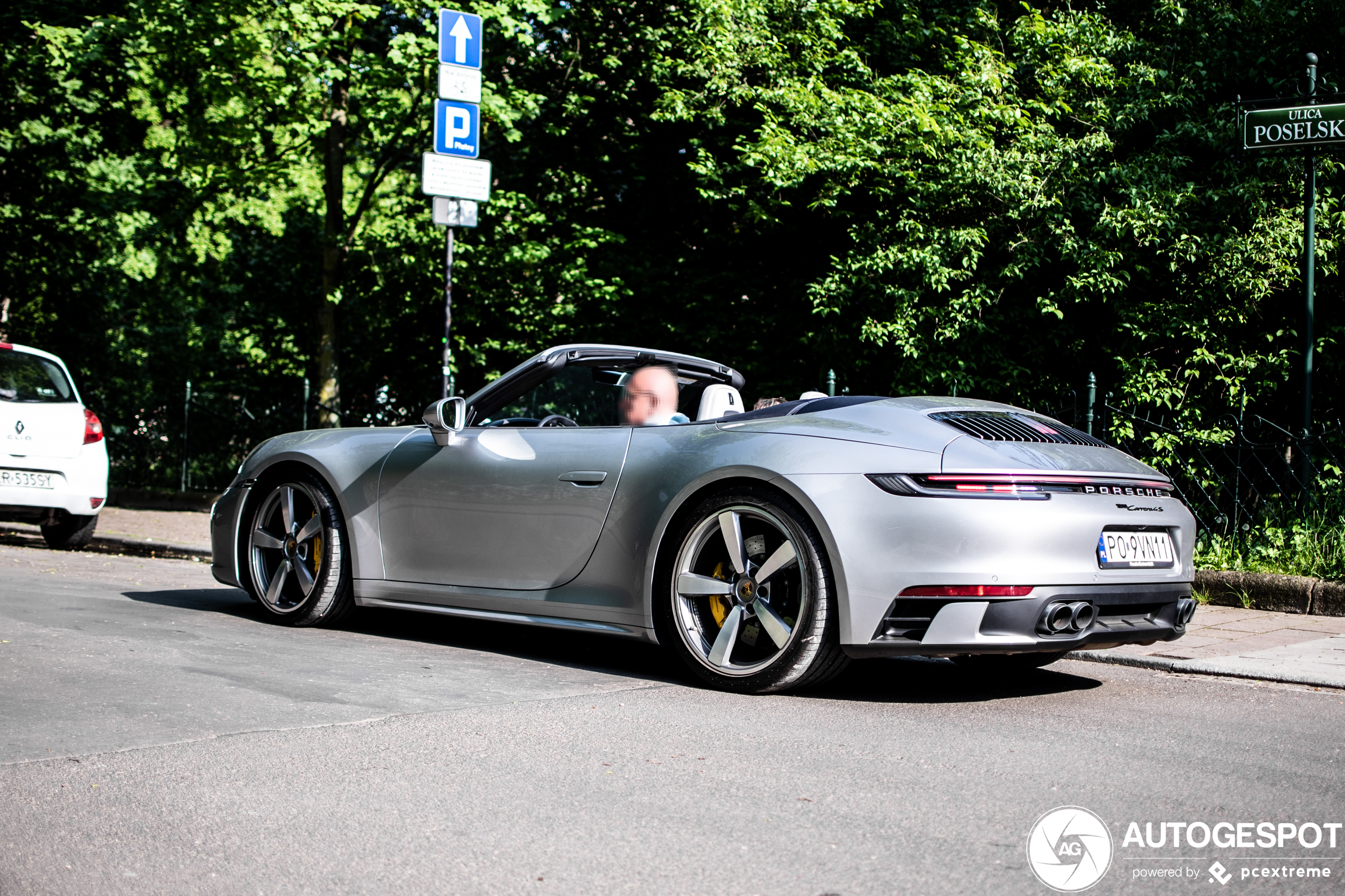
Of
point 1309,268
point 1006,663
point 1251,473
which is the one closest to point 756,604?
point 1006,663

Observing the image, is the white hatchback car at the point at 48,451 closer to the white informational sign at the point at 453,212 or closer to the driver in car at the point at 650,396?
the white informational sign at the point at 453,212

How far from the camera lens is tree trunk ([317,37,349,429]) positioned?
1656cm

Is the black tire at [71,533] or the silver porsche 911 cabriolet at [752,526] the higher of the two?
the silver porsche 911 cabriolet at [752,526]

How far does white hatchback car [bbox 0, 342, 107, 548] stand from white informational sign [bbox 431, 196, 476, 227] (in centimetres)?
352

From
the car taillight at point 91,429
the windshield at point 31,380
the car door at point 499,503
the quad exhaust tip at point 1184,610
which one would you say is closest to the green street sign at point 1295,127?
the quad exhaust tip at point 1184,610

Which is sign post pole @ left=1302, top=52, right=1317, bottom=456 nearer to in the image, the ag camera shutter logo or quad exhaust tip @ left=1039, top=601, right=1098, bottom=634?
quad exhaust tip @ left=1039, top=601, right=1098, bottom=634

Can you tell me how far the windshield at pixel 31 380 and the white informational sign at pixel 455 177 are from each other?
372 cm

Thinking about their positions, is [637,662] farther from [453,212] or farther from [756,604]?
[453,212]

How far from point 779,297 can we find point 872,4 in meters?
3.36

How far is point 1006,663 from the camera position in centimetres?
569

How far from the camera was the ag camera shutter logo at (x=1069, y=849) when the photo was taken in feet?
9.48

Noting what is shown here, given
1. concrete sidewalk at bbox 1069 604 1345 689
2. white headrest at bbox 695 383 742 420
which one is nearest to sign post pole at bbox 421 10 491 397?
white headrest at bbox 695 383 742 420

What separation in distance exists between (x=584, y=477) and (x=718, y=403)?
0.71 m

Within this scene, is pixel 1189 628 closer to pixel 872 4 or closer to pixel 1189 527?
pixel 1189 527
